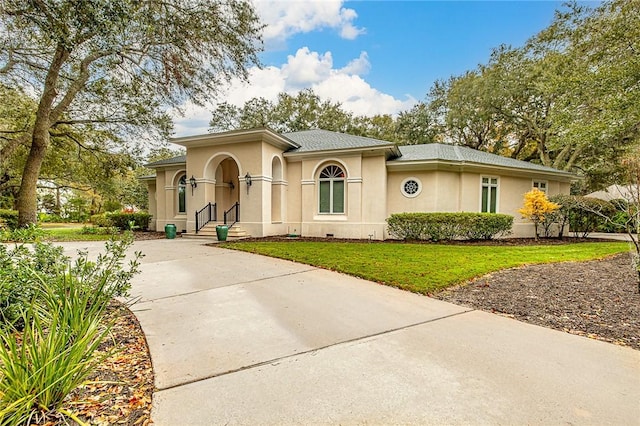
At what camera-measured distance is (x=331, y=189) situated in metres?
13.4

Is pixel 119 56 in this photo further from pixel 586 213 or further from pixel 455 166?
pixel 586 213

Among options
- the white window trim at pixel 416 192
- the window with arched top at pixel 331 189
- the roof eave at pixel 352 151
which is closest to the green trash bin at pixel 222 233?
the window with arched top at pixel 331 189

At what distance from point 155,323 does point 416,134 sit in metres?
26.3

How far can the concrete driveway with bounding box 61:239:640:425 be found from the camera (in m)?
2.10

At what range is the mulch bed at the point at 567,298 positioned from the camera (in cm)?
368

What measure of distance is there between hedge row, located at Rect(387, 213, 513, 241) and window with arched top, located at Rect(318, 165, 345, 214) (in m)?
2.37

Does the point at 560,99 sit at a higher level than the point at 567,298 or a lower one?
higher

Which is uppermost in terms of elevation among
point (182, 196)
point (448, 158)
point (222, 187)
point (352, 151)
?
point (352, 151)

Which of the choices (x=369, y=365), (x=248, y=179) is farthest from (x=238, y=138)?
(x=369, y=365)

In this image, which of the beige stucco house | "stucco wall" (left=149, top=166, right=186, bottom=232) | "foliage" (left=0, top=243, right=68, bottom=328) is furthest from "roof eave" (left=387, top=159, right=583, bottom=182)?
"foliage" (left=0, top=243, right=68, bottom=328)

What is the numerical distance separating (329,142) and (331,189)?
2448mm

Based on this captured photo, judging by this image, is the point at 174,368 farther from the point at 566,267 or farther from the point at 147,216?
the point at 147,216

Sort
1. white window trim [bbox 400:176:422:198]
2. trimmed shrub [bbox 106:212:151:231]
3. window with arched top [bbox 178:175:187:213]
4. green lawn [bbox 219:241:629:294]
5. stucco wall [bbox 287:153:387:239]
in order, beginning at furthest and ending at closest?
trimmed shrub [bbox 106:212:151:231]
window with arched top [bbox 178:175:187:213]
white window trim [bbox 400:176:422:198]
stucco wall [bbox 287:153:387:239]
green lawn [bbox 219:241:629:294]

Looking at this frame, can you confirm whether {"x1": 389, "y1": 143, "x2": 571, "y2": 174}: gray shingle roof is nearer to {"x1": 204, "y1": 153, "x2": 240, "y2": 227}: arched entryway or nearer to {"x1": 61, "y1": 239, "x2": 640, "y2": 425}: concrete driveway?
{"x1": 204, "y1": 153, "x2": 240, "y2": 227}: arched entryway
